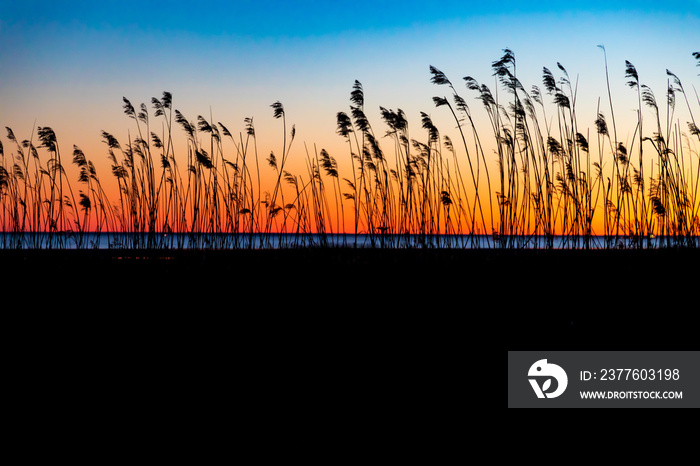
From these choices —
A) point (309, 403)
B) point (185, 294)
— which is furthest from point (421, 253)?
point (309, 403)

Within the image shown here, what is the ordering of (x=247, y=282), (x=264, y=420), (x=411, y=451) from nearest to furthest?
(x=411, y=451) < (x=264, y=420) < (x=247, y=282)

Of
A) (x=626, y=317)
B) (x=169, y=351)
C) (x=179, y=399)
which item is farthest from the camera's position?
(x=626, y=317)

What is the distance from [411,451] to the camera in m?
1.11

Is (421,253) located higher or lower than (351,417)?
higher

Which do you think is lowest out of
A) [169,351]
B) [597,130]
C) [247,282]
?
[169,351]

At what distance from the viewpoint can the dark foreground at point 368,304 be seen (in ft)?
5.92

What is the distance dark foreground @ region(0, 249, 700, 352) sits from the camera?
1.80 meters

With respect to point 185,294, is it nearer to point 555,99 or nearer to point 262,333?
point 262,333

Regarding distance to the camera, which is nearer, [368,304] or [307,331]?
[307,331]

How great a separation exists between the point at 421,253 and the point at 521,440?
323 cm

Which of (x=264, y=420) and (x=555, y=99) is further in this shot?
(x=555, y=99)

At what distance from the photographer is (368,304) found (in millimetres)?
2271

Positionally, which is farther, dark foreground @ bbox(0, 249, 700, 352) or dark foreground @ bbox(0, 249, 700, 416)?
dark foreground @ bbox(0, 249, 700, 352)

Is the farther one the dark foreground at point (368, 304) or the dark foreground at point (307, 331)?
the dark foreground at point (368, 304)
